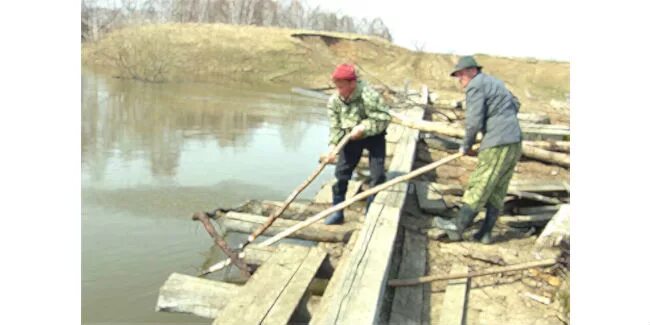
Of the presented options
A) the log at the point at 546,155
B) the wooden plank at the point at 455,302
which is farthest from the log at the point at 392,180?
the log at the point at 546,155

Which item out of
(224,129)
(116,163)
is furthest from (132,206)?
(224,129)

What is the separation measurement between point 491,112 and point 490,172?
0.54m

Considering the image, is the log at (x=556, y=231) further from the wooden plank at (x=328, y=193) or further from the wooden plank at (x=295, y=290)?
the wooden plank at (x=328, y=193)

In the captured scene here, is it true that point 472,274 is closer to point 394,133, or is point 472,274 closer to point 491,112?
point 491,112

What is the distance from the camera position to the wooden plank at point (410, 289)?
11.9ft

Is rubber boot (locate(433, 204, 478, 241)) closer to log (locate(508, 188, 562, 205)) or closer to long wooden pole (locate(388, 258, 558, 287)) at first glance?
long wooden pole (locate(388, 258, 558, 287))

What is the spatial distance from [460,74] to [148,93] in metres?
15.2

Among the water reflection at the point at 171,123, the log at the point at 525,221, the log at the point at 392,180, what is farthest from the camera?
the water reflection at the point at 171,123

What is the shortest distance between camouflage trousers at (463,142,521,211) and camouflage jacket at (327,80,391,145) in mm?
988

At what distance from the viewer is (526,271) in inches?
170

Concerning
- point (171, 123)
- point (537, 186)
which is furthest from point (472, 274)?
point (171, 123)

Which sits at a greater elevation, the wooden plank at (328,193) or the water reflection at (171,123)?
the water reflection at (171,123)

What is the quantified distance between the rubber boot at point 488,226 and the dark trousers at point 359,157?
1.10 metres

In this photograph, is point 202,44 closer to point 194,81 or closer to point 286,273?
point 194,81
